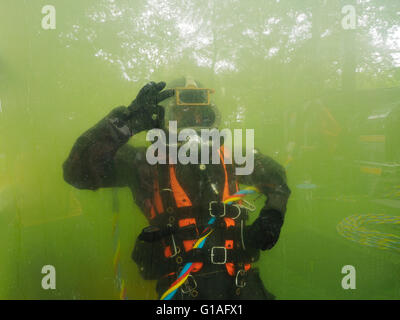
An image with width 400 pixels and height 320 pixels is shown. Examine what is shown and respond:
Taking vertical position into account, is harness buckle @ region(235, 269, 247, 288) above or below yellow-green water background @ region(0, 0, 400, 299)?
below

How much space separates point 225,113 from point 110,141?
602 mm

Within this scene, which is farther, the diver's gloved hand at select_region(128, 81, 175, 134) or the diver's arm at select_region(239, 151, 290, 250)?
the diver's arm at select_region(239, 151, 290, 250)

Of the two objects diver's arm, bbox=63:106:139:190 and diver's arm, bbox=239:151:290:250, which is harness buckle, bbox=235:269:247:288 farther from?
diver's arm, bbox=63:106:139:190

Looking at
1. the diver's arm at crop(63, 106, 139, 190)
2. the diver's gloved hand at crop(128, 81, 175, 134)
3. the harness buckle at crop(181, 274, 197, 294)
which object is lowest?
the harness buckle at crop(181, 274, 197, 294)

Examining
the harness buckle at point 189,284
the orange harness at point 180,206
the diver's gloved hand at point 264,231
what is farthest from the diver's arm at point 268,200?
the harness buckle at point 189,284

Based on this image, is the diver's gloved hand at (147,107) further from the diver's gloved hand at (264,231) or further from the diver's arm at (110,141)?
the diver's gloved hand at (264,231)

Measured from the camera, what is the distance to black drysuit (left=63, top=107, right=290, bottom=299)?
111cm

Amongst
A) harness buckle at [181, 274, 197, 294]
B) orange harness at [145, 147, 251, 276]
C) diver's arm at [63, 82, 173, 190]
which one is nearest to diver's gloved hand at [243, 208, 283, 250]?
orange harness at [145, 147, 251, 276]

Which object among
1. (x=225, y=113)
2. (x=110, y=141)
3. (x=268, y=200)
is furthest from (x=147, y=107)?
(x=268, y=200)

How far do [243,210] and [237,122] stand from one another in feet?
1.53

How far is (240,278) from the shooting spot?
3.88 ft

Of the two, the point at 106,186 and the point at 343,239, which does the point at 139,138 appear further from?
the point at 343,239

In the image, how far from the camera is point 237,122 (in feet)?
4.28

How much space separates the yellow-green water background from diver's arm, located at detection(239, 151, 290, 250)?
7 centimetres
